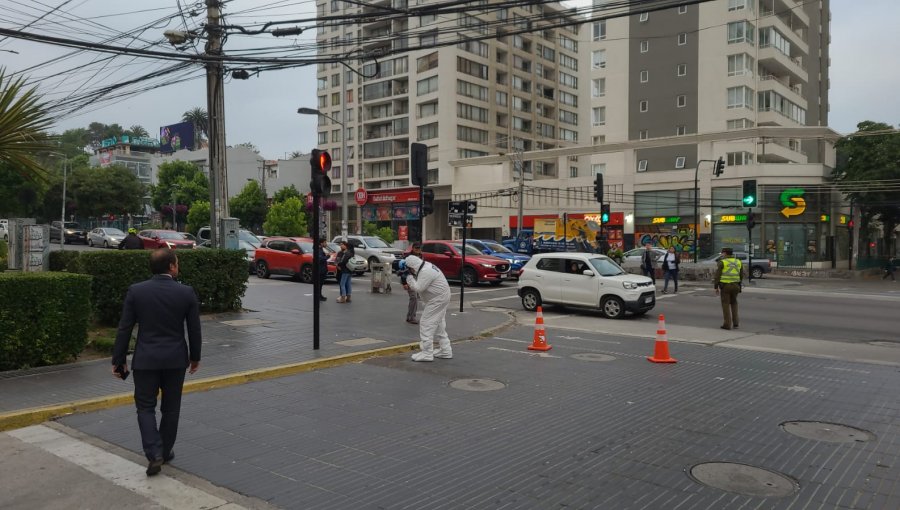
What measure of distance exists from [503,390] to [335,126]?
74620mm

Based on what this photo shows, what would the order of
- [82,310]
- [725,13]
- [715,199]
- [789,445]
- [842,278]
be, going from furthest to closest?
1. [725,13]
2. [715,199]
3. [842,278]
4. [82,310]
5. [789,445]

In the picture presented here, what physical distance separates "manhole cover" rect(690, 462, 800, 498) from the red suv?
18.0 metres

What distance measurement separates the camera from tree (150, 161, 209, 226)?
63.5 m

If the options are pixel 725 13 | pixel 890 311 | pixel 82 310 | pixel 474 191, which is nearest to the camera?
pixel 82 310

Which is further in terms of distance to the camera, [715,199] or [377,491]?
[715,199]

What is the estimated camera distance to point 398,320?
46.6 ft

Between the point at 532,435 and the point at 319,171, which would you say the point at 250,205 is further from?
the point at 532,435

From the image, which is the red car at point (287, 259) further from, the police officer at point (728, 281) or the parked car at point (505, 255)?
the police officer at point (728, 281)

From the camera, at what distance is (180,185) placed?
209 feet

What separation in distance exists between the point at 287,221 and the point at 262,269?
2044cm

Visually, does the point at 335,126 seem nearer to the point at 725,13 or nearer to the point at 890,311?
the point at 725,13

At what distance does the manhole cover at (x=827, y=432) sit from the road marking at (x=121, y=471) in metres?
5.26

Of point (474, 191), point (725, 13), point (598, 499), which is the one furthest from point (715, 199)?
point (598, 499)

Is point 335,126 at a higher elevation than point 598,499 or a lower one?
higher
